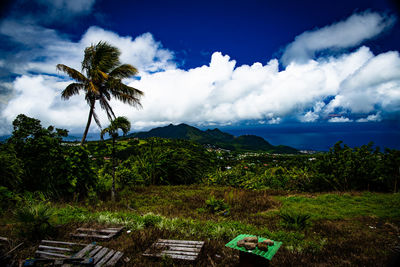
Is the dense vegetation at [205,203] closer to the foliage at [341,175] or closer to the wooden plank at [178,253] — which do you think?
the foliage at [341,175]

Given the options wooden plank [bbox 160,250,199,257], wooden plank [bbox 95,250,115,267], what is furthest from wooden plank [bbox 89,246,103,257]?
wooden plank [bbox 160,250,199,257]

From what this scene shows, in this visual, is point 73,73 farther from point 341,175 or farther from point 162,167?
point 341,175

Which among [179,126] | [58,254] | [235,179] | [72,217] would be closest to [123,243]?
[58,254]

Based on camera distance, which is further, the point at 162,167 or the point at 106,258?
the point at 162,167

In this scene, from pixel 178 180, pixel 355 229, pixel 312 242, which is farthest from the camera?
pixel 178 180

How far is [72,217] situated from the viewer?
5086mm

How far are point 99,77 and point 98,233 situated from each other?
33.1 feet

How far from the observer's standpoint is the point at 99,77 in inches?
461

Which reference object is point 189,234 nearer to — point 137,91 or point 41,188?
point 41,188

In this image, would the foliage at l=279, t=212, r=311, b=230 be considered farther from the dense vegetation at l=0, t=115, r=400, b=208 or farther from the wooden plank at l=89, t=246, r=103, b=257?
the dense vegetation at l=0, t=115, r=400, b=208

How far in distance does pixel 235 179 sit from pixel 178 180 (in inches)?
Result: 136

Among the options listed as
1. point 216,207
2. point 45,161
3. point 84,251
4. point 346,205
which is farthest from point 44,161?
point 346,205

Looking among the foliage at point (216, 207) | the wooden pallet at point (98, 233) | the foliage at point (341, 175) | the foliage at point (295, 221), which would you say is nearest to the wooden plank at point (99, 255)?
the wooden pallet at point (98, 233)

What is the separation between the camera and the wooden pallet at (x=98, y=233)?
4016mm
